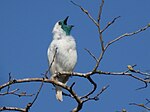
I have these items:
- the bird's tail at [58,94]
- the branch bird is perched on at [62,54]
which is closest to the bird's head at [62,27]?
the branch bird is perched on at [62,54]

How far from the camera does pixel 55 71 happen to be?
8.10 m

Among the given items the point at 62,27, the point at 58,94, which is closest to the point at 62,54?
the point at 58,94

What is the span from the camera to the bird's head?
27.8 ft

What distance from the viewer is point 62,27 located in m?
8.68

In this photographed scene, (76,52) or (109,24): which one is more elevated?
(76,52)

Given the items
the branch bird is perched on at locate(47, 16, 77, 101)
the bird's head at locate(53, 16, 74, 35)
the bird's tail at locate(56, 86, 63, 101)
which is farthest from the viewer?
the bird's head at locate(53, 16, 74, 35)

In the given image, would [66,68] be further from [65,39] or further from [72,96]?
[72,96]

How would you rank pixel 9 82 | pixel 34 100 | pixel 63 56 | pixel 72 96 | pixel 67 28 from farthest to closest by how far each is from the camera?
1. pixel 67 28
2. pixel 63 56
3. pixel 72 96
4. pixel 9 82
5. pixel 34 100

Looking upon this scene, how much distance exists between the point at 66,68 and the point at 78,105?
262 cm

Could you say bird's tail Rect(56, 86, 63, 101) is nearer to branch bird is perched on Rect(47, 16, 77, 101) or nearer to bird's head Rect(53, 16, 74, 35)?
branch bird is perched on Rect(47, 16, 77, 101)

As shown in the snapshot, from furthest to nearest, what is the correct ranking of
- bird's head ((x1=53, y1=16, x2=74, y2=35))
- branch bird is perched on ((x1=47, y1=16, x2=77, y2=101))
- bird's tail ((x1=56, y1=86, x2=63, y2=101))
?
bird's head ((x1=53, y1=16, x2=74, y2=35)) → branch bird is perched on ((x1=47, y1=16, x2=77, y2=101)) → bird's tail ((x1=56, y1=86, x2=63, y2=101))

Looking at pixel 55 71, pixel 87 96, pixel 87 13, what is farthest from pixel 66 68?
pixel 87 13

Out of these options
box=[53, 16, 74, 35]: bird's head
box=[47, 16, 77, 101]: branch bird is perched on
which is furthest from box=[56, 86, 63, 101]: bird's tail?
box=[53, 16, 74, 35]: bird's head

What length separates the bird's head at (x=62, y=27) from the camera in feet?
27.8
